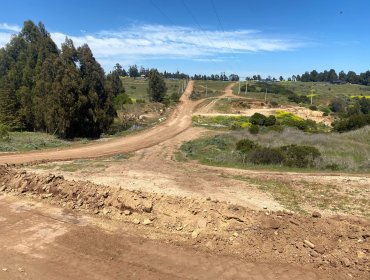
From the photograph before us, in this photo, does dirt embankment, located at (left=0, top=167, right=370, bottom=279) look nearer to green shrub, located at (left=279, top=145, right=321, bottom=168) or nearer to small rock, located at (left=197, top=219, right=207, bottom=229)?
small rock, located at (left=197, top=219, right=207, bottom=229)

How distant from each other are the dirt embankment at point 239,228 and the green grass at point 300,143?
28.8 feet

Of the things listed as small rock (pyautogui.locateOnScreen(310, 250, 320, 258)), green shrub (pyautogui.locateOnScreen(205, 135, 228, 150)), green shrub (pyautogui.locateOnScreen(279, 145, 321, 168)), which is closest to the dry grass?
green shrub (pyautogui.locateOnScreen(279, 145, 321, 168))

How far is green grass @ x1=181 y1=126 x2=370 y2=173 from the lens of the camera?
2064 centimetres

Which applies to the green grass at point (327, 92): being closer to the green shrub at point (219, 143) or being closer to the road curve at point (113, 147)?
the road curve at point (113, 147)

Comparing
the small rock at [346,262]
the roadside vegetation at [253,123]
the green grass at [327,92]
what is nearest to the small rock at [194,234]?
the small rock at [346,262]

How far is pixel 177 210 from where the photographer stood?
11898 millimetres

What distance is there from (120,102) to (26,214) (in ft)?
146

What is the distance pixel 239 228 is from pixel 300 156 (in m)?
12.2

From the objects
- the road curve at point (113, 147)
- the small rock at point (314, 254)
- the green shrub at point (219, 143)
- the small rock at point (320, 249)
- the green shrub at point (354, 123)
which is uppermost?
the green shrub at point (354, 123)

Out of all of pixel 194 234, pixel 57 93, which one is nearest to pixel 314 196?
pixel 194 234

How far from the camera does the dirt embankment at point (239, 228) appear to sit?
9.63 metres

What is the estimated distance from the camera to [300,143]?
29.0 metres

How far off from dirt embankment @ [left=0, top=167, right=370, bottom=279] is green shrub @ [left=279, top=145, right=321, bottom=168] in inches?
398

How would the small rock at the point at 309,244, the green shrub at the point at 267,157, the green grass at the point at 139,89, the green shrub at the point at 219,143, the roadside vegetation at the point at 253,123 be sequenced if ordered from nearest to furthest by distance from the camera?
the small rock at the point at 309,244 < the green shrub at the point at 267,157 < the green shrub at the point at 219,143 < the roadside vegetation at the point at 253,123 < the green grass at the point at 139,89
